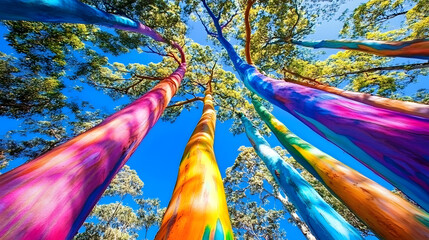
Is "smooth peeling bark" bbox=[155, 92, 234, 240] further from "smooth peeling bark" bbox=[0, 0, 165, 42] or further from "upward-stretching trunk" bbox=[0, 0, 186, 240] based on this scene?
"smooth peeling bark" bbox=[0, 0, 165, 42]

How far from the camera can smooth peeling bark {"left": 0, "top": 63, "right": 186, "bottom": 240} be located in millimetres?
615

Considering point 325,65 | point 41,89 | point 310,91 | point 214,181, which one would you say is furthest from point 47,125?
point 325,65

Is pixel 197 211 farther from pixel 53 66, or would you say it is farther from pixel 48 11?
pixel 53 66

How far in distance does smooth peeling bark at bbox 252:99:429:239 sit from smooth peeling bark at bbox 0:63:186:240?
186 cm

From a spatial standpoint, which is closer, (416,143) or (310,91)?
(416,143)

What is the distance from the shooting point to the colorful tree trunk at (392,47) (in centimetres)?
282

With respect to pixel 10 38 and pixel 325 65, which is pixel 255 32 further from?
pixel 10 38

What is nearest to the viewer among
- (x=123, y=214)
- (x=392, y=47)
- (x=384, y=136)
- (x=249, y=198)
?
(x=384, y=136)

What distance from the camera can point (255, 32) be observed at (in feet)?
25.2

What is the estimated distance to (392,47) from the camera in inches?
134

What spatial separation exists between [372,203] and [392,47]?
3.47 m

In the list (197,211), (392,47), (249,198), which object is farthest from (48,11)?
(249,198)

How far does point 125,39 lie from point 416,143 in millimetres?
7707

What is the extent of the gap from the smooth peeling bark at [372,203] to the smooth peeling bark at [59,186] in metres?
1.86
